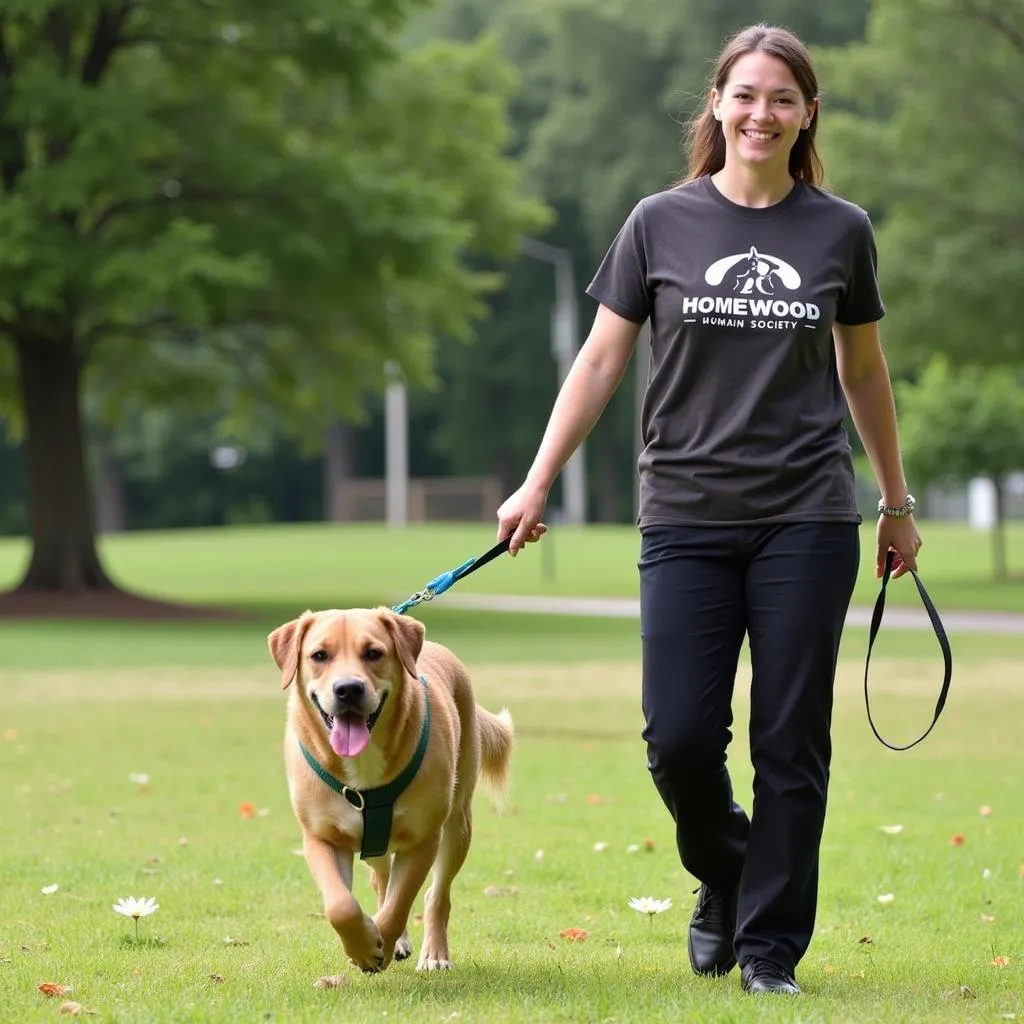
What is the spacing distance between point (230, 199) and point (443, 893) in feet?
66.0

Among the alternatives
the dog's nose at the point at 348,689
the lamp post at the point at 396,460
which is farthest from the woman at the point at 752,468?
the lamp post at the point at 396,460

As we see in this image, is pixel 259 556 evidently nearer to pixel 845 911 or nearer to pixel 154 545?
pixel 154 545

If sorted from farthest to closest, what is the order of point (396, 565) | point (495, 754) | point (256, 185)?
1. point (396, 565)
2. point (256, 185)
3. point (495, 754)

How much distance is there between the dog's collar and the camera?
4.97m

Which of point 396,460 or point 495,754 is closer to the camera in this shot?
point 495,754

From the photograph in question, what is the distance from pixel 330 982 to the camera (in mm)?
4977

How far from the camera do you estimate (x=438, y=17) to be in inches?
2549

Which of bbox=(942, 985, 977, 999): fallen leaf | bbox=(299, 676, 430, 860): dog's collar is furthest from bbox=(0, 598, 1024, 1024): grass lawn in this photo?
bbox=(299, 676, 430, 860): dog's collar

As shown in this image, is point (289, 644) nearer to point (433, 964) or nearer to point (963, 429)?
point (433, 964)

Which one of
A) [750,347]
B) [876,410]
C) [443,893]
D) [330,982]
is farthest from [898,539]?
[330,982]

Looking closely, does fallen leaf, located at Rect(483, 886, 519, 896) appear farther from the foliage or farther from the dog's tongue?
the foliage

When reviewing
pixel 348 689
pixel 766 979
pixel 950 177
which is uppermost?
pixel 950 177

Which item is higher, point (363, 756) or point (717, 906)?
point (363, 756)

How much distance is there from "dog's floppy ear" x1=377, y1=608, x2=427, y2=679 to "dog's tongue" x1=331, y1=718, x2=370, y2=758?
0.24 metres
